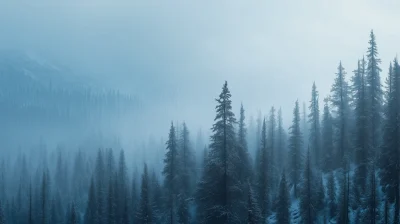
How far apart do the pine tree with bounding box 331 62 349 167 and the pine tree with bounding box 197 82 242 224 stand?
26.8 metres

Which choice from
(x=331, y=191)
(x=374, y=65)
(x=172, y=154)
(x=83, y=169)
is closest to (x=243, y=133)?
(x=172, y=154)

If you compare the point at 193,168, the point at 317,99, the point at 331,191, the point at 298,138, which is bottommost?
the point at 331,191

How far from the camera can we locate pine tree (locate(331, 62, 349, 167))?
52438 mm

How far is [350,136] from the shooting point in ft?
171

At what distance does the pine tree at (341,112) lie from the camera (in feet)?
172

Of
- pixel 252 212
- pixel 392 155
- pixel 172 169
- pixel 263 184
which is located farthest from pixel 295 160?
pixel 252 212

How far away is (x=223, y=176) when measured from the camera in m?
30.2

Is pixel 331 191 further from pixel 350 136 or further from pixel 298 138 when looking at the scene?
pixel 298 138

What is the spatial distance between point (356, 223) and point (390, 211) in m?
4.42

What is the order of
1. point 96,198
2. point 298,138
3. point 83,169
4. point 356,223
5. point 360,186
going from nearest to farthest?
point 356,223 < point 360,186 < point 298,138 < point 96,198 < point 83,169

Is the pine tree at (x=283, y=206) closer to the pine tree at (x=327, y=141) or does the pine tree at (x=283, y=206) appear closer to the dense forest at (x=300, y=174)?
the dense forest at (x=300, y=174)

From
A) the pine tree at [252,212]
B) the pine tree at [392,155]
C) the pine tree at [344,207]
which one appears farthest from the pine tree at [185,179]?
the pine tree at [392,155]

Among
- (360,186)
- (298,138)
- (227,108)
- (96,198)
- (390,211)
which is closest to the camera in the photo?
(227,108)

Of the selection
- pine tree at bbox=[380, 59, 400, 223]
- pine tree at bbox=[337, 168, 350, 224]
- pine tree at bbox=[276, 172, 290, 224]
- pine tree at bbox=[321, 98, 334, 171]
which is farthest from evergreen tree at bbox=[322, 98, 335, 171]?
pine tree at bbox=[380, 59, 400, 223]
